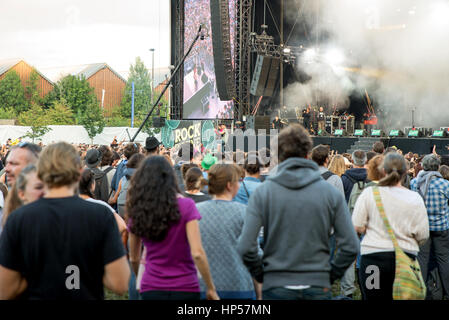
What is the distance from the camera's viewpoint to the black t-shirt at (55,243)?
217cm

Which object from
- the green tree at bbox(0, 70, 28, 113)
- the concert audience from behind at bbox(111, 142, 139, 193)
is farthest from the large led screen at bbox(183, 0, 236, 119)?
the green tree at bbox(0, 70, 28, 113)

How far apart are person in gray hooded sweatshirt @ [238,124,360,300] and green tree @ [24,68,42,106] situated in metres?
51.5

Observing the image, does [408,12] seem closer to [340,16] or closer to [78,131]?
[340,16]

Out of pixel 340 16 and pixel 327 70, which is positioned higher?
pixel 340 16

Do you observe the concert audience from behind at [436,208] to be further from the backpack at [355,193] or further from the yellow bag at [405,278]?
the yellow bag at [405,278]

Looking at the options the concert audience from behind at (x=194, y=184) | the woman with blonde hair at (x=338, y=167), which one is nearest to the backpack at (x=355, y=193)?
the woman with blonde hair at (x=338, y=167)

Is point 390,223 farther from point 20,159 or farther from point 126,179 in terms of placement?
point 126,179

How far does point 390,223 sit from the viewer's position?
3.42m

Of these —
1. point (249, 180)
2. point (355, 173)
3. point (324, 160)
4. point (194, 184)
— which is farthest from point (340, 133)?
point (194, 184)

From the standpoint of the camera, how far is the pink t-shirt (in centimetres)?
274

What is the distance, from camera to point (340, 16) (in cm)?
2200
